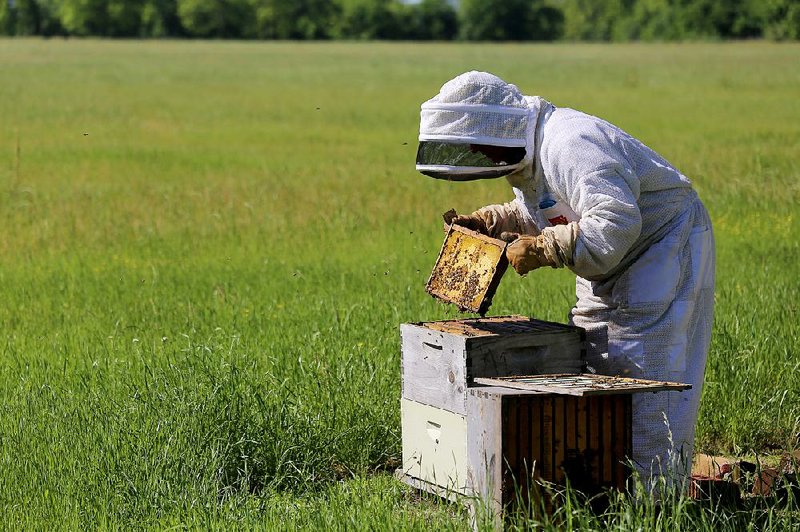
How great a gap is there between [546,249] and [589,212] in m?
0.22

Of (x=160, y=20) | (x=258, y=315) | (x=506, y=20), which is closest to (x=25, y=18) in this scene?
(x=160, y=20)

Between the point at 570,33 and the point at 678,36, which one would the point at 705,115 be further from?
the point at 570,33

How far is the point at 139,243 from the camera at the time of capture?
12.1m

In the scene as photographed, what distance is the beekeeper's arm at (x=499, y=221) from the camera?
5.48m

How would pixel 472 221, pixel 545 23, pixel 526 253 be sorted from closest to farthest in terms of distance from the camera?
pixel 526 253 → pixel 472 221 → pixel 545 23

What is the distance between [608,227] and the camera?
15.3 ft

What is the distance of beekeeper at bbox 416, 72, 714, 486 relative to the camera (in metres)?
4.74

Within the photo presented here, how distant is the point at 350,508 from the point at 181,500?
2.88ft

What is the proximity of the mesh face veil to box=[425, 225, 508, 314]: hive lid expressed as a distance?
1.00ft

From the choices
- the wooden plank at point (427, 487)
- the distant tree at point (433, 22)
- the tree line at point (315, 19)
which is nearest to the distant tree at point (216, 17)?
the tree line at point (315, 19)

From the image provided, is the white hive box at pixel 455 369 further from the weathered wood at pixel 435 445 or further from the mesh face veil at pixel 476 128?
the mesh face veil at pixel 476 128

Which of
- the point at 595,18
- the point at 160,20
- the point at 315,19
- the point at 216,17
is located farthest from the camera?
the point at 595,18

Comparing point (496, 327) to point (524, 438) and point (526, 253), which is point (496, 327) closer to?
point (526, 253)

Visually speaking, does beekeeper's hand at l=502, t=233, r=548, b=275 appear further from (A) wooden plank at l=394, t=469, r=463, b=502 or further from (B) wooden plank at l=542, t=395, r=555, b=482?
(A) wooden plank at l=394, t=469, r=463, b=502
